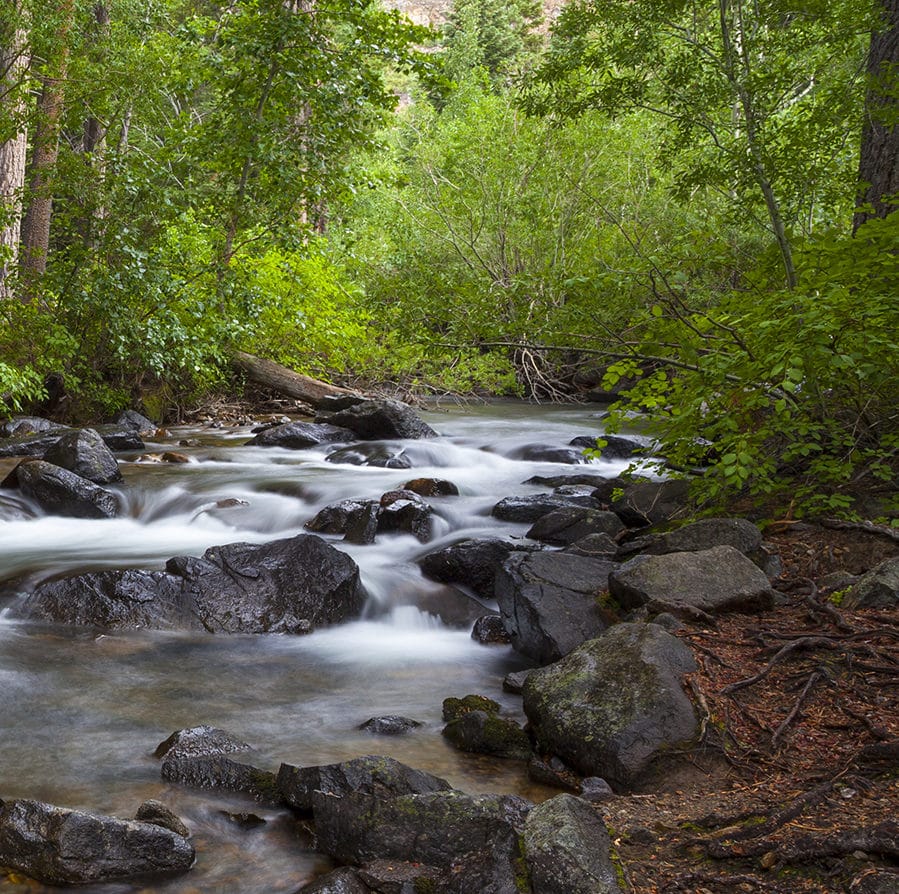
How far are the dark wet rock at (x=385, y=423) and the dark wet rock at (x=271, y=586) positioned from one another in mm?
6905

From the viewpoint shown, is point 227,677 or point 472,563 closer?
point 227,677

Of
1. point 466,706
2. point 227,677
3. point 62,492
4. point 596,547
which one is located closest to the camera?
point 466,706

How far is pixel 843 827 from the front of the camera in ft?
8.52

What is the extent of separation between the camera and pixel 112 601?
590 centimetres

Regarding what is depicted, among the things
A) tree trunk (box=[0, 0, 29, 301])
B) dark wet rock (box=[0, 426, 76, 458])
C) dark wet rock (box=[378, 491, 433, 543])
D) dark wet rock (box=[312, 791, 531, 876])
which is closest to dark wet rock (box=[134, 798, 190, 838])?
dark wet rock (box=[312, 791, 531, 876])

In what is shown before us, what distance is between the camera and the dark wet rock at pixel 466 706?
175 inches

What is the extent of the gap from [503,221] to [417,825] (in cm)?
1859

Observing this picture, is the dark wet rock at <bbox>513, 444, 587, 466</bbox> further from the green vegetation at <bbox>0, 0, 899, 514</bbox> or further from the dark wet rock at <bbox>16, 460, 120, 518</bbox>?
the dark wet rock at <bbox>16, 460, 120, 518</bbox>

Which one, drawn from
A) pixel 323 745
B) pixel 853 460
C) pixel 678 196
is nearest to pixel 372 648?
pixel 323 745

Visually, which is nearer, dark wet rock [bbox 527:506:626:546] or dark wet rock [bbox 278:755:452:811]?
dark wet rock [bbox 278:755:452:811]

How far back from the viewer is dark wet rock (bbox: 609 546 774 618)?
182 inches

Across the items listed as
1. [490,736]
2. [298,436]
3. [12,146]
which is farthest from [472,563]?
[12,146]

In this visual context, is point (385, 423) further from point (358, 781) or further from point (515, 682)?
point (358, 781)

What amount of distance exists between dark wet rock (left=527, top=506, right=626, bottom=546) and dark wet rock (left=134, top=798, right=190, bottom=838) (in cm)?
451
